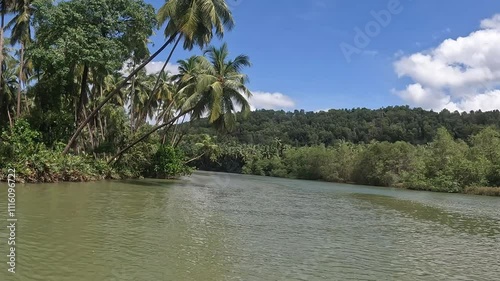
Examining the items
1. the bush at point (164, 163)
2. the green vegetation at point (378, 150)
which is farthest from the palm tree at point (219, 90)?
the green vegetation at point (378, 150)

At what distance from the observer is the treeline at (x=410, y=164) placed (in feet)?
179

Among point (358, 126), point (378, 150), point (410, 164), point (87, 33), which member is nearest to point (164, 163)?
point (87, 33)

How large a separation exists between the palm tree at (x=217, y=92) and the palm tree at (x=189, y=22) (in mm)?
3251

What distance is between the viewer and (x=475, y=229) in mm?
16781

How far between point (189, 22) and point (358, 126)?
116268 mm

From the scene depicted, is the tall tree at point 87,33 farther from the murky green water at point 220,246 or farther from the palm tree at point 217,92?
the murky green water at point 220,246

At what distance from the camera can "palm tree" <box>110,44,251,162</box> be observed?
30.1 meters

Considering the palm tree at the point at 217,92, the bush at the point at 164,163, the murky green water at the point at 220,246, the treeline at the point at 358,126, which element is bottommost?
the murky green water at the point at 220,246

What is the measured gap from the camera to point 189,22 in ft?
82.8

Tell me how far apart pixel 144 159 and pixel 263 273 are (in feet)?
99.5

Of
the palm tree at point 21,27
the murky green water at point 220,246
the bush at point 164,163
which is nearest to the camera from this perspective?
the murky green water at point 220,246

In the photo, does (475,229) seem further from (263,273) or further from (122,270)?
(122,270)

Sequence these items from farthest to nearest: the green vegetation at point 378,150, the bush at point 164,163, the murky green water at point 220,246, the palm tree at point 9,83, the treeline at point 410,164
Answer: the green vegetation at point 378,150 → the treeline at point 410,164 → the bush at point 164,163 → the palm tree at point 9,83 → the murky green water at point 220,246

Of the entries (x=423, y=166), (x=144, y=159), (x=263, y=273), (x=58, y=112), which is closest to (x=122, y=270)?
(x=263, y=273)
